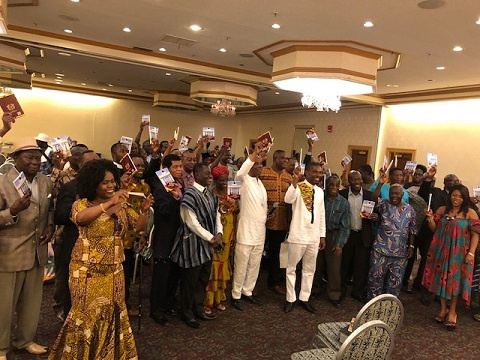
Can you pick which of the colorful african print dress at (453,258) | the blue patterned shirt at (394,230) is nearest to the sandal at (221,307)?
the blue patterned shirt at (394,230)

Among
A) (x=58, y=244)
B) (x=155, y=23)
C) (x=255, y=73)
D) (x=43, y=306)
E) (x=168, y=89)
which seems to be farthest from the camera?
(x=168, y=89)

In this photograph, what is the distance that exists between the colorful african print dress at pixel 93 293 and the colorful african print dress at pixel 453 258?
3.38 metres

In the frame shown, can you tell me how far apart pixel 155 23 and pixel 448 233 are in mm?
4773

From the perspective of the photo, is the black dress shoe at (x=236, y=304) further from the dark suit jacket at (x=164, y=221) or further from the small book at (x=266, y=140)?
the small book at (x=266, y=140)

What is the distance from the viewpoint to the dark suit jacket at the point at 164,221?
3258 millimetres

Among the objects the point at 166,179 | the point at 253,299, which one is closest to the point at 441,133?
the point at 253,299

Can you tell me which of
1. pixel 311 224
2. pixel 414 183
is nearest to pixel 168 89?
pixel 414 183

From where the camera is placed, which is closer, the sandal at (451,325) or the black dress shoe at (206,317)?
the black dress shoe at (206,317)

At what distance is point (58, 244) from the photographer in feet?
10.8

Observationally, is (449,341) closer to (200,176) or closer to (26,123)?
(200,176)

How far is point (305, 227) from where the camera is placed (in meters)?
3.85

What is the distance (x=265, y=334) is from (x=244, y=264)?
2.30 feet

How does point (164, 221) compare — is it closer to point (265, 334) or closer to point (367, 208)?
point (265, 334)

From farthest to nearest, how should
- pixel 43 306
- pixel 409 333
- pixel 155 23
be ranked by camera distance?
pixel 155 23, pixel 409 333, pixel 43 306
